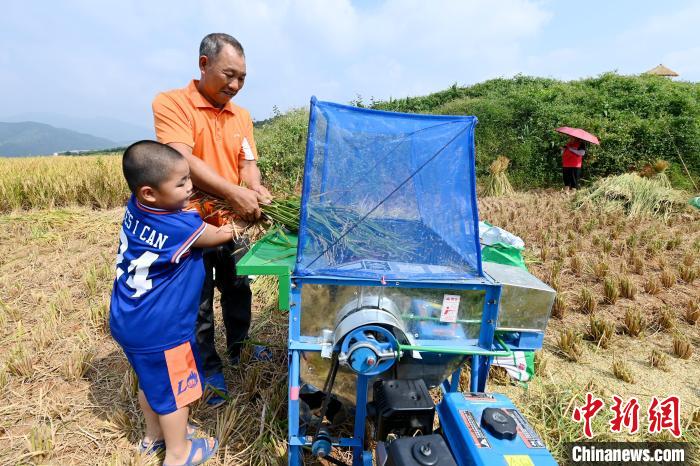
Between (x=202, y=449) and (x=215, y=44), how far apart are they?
220 centimetres

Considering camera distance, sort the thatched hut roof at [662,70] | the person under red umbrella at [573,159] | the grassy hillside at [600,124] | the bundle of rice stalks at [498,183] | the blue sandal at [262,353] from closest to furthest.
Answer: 1. the blue sandal at [262,353]
2. the person under red umbrella at [573,159]
3. the bundle of rice stalks at [498,183]
4. the grassy hillside at [600,124]
5. the thatched hut roof at [662,70]

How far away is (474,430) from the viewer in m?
1.35

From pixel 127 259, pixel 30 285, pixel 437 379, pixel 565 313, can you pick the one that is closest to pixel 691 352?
pixel 565 313

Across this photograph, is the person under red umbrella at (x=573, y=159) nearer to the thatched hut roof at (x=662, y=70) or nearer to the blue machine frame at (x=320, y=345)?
the blue machine frame at (x=320, y=345)

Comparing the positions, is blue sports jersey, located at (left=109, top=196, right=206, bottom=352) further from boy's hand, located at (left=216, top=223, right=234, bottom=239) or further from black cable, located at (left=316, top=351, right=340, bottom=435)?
black cable, located at (left=316, top=351, right=340, bottom=435)

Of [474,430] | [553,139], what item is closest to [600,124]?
[553,139]

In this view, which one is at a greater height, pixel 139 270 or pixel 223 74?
pixel 223 74

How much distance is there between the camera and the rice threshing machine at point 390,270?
5.22 ft

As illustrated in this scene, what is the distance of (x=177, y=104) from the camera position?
219 centimetres

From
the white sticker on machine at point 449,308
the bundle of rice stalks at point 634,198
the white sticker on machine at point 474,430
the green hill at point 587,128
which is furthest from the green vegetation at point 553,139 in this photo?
the white sticker on machine at point 474,430

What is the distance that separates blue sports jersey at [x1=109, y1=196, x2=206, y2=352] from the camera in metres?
1.73

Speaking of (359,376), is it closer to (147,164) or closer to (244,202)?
(244,202)

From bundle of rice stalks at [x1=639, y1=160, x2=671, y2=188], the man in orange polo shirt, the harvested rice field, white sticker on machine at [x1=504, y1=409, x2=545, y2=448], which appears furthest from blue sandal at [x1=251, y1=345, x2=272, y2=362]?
bundle of rice stalks at [x1=639, y1=160, x2=671, y2=188]

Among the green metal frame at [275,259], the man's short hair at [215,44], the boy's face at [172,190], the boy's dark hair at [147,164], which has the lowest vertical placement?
the green metal frame at [275,259]
